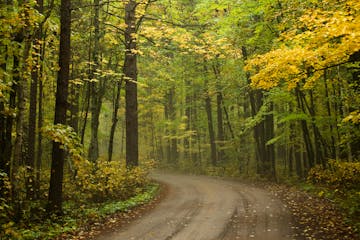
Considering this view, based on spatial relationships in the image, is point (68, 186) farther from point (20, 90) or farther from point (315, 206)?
point (315, 206)

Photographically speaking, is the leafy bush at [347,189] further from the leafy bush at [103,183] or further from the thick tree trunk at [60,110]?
the thick tree trunk at [60,110]

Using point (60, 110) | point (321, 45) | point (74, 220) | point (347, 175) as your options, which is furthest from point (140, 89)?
point (321, 45)

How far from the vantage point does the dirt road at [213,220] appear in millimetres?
9203

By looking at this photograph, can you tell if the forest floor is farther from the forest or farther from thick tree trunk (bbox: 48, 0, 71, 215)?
thick tree trunk (bbox: 48, 0, 71, 215)

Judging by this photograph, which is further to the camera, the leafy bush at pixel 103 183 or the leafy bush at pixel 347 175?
the leafy bush at pixel 347 175

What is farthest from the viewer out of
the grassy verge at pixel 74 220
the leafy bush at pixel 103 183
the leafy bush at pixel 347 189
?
the leafy bush at pixel 103 183

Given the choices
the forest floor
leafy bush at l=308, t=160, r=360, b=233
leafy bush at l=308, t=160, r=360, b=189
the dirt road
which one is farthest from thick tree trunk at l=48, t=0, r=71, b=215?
leafy bush at l=308, t=160, r=360, b=189

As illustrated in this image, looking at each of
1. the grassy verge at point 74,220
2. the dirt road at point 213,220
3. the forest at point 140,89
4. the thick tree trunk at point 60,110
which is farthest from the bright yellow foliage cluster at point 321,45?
the grassy verge at point 74,220

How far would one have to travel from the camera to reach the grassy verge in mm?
8906

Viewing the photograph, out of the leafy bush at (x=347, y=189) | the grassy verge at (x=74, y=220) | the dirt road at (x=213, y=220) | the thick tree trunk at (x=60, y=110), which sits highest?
the thick tree trunk at (x=60, y=110)

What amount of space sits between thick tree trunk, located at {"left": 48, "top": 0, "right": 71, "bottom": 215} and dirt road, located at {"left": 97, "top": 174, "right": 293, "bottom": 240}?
90.6 inches

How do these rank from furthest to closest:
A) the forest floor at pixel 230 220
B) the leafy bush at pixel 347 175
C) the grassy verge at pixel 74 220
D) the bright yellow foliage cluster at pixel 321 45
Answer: the leafy bush at pixel 347 175 < the forest floor at pixel 230 220 < the grassy verge at pixel 74 220 < the bright yellow foliage cluster at pixel 321 45

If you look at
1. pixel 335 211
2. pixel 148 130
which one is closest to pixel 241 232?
pixel 335 211

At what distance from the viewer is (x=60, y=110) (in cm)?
1079
